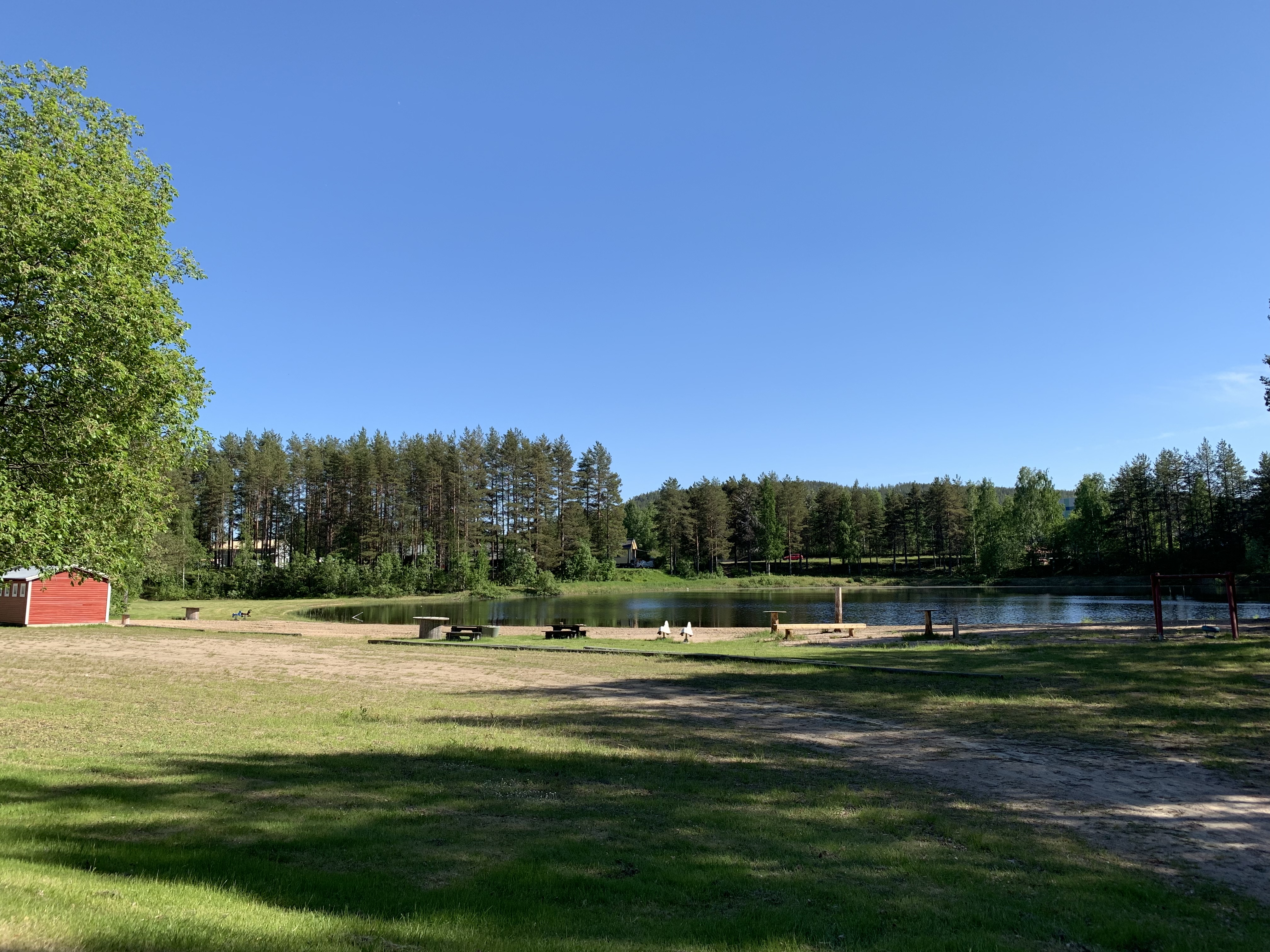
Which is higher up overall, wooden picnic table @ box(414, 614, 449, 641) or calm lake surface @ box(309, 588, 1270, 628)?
wooden picnic table @ box(414, 614, 449, 641)

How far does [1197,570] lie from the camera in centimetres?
8869

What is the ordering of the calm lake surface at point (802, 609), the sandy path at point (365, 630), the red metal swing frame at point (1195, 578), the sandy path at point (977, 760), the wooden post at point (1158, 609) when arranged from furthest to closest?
1. the calm lake surface at point (802, 609)
2. the sandy path at point (365, 630)
3. the wooden post at point (1158, 609)
4. the red metal swing frame at point (1195, 578)
5. the sandy path at point (977, 760)

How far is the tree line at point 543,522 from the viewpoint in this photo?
79812 millimetres

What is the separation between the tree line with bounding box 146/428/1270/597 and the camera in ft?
262

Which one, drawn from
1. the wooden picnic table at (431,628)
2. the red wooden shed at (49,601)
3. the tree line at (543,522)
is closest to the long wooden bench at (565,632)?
the wooden picnic table at (431,628)

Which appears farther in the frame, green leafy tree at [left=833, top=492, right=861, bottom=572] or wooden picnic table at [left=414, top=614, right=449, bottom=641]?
green leafy tree at [left=833, top=492, right=861, bottom=572]

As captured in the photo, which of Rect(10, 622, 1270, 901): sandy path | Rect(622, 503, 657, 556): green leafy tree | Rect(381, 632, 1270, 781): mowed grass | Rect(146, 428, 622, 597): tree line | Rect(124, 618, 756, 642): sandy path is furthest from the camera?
Rect(622, 503, 657, 556): green leafy tree

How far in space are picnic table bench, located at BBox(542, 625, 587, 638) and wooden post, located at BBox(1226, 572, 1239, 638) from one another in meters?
21.6

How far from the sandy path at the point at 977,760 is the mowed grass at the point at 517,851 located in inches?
25.0

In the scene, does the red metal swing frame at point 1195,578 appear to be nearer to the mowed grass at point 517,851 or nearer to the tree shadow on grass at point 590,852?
the mowed grass at point 517,851

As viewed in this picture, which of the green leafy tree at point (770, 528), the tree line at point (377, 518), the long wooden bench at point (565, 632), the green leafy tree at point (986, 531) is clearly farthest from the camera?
the green leafy tree at point (770, 528)

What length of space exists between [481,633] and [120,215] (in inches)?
820

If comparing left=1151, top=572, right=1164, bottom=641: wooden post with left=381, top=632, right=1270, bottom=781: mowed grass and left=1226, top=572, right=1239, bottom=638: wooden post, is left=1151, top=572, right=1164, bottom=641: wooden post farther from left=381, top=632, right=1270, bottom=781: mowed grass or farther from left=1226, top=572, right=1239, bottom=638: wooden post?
left=1226, top=572, right=1239, bottom=638: wooden post

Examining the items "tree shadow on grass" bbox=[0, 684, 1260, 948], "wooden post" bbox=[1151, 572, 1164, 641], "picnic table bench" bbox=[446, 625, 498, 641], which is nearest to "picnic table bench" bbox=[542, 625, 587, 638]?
"picnic table bench" bbox=[446, 625, 498, 641]
